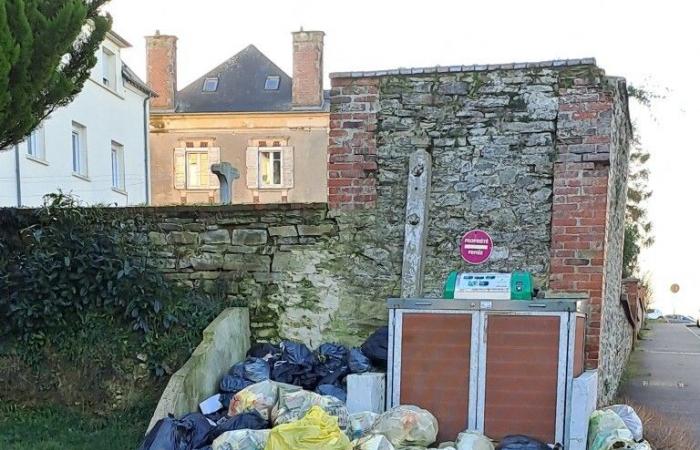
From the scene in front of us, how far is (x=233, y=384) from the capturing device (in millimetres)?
5281

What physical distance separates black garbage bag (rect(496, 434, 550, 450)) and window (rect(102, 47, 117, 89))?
17276 millimetres

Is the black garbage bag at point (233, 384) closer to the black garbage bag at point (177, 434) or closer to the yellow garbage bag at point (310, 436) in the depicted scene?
the black garbage bag at point (177, 434)

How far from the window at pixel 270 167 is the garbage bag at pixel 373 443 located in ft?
73.9

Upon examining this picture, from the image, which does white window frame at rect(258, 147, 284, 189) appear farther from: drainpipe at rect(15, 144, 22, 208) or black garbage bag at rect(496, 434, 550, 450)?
black garbage bag at rect(496, 434, 550, 450)

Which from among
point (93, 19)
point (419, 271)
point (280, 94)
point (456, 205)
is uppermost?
point (280, 94)

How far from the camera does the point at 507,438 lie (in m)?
4.37

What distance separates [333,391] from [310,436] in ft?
4.00

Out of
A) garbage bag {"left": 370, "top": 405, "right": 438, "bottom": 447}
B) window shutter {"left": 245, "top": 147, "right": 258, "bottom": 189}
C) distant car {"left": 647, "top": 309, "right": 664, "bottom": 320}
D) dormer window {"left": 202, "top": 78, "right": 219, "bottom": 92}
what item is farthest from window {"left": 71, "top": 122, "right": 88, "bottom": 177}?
distant car {"left": 647, "top": 309, "right": 664, "bottom": 320}

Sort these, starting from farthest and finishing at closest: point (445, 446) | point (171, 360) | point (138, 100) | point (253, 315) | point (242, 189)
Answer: point (242, 189)
point (138, 100)
point (253, 315)
point (171, 360)
point (445, 446)

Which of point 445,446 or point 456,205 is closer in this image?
point 445,446

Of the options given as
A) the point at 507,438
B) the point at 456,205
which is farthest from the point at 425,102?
the point at 507,438

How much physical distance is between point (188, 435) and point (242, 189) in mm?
22452

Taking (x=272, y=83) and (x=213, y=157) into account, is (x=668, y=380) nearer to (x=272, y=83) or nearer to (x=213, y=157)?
(x=213, y=157)

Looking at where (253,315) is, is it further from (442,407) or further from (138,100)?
(138,100)
